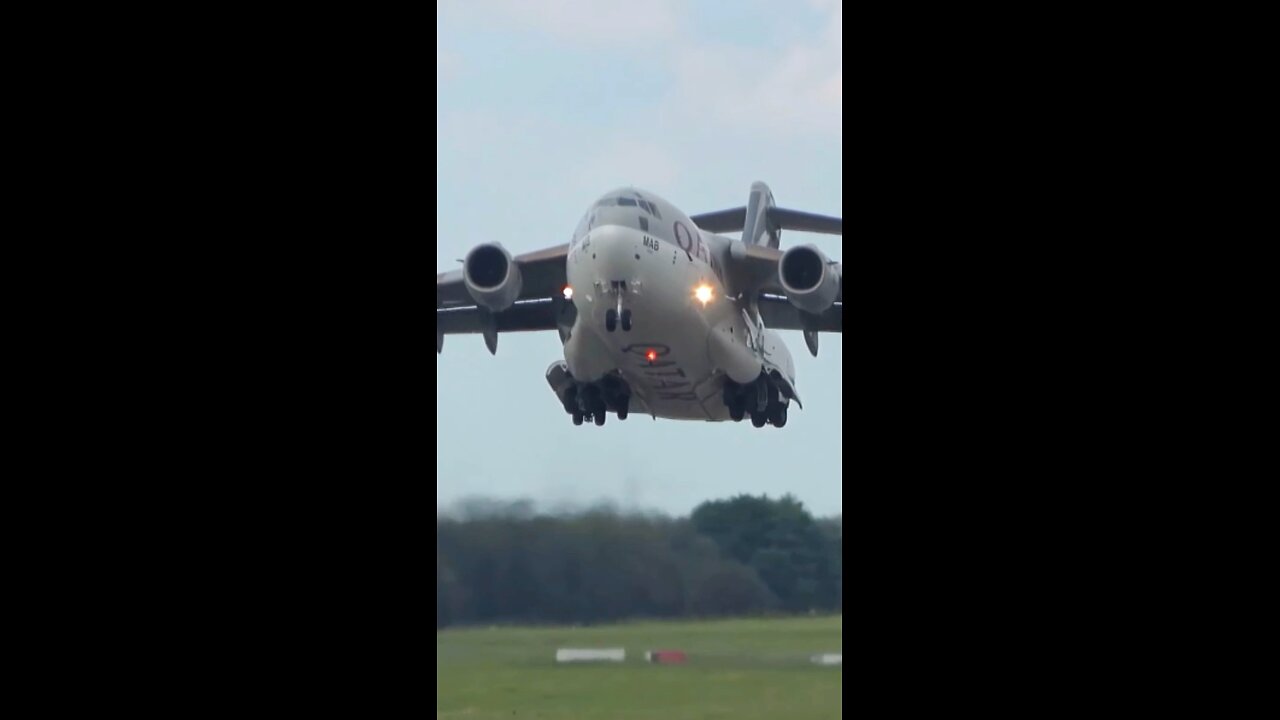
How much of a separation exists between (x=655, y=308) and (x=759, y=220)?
3.34m

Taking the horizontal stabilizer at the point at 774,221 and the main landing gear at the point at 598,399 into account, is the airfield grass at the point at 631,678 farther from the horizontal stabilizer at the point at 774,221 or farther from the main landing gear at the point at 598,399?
the horizontal stabilizer at the point at 774,221

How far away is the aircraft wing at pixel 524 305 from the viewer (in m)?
11.1

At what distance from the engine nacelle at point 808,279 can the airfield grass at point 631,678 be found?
3645 mm

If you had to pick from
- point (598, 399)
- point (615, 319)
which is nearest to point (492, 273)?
point (615, 319)

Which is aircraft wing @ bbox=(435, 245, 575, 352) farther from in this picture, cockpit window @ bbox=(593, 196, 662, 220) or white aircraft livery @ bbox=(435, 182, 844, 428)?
cockpit window @ bbox=(593, 196, 662, 220)

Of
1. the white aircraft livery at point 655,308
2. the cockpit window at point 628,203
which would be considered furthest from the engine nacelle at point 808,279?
the cockpit window at point 628,203

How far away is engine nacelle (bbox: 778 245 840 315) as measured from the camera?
34.5ft

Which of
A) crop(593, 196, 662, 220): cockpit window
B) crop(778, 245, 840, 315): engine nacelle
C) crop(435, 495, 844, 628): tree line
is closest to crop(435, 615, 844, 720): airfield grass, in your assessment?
crop(435, 495, 844, 628): tree line

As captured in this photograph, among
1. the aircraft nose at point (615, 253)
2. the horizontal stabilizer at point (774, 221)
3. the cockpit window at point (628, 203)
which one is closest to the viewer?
the aircraft nose at point (615, 253)
